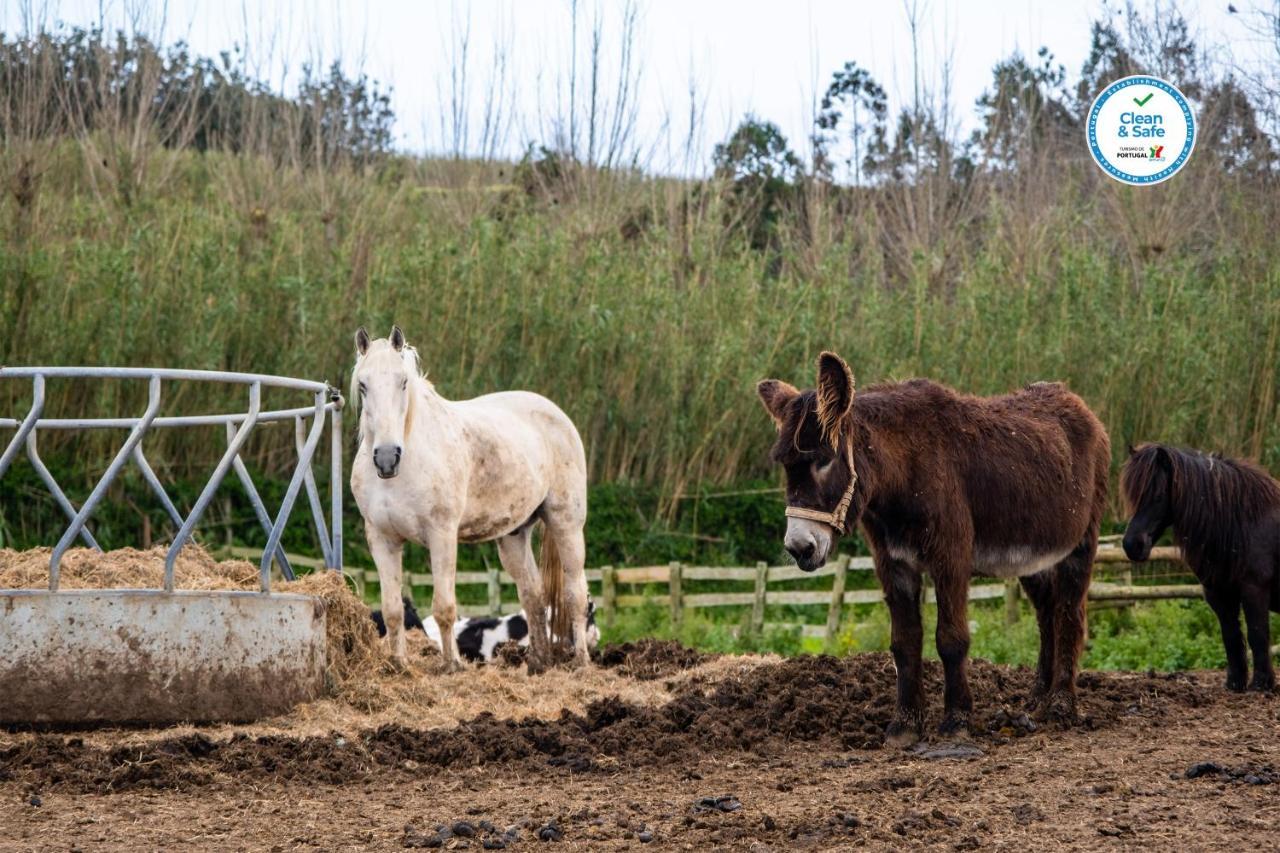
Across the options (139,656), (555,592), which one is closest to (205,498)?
(139,656)

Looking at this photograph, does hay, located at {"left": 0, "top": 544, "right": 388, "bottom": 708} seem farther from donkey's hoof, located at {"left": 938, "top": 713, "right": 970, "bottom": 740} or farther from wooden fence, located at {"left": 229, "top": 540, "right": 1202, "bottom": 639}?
wooden fence, located at {"left": 229, "top": 540, "right": 1202, "bottom": 639}

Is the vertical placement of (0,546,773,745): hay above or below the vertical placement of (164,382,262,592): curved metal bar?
below

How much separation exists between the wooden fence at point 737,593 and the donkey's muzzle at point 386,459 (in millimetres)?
4483

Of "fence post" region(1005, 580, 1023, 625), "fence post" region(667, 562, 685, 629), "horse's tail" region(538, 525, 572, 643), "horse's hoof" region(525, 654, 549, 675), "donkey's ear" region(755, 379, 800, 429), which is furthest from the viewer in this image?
"fence post" region(667, 562, 685, 629)

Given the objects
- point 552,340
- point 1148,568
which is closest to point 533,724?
point 1148,568

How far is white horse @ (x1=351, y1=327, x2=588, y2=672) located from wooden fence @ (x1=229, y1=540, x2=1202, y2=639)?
116 inches

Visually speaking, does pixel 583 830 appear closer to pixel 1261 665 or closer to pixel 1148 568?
pixel 1261 665

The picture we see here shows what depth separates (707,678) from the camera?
784 cm

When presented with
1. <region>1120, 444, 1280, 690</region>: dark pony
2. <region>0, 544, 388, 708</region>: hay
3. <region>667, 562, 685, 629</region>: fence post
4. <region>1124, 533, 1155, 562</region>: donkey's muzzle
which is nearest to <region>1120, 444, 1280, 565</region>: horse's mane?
<region>1120, 444, 1280, 690</region>: dark pony

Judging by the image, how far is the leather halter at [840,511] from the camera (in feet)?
17.7

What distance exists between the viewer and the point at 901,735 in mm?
5863

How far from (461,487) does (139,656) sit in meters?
2.21

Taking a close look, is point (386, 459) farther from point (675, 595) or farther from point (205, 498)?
point (675, 595)

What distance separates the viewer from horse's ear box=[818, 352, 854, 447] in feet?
17.8
